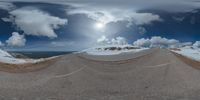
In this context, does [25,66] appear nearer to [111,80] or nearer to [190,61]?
[111,80]

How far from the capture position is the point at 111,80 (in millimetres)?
8148

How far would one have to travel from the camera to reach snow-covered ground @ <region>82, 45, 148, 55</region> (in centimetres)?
748

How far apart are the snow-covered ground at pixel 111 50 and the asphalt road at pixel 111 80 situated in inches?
8.4

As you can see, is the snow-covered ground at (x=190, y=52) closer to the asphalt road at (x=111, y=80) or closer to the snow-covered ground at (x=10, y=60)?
the asphalt road at (x=111, y=80)

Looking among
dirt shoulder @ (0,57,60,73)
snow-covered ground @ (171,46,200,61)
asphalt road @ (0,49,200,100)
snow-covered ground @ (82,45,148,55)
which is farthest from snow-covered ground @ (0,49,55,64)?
snow-covered ground @ (171,46,200,61)

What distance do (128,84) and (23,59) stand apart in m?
1.90

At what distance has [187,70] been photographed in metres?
8.07

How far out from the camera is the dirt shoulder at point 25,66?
7777 millimetres

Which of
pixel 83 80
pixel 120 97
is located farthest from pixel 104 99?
pixel 83 80

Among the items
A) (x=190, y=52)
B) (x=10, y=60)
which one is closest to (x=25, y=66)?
(x=10, y=60)

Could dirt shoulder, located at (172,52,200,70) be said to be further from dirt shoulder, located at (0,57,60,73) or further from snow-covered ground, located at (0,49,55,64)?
snow-covered ground, located at (0,49,55,64)

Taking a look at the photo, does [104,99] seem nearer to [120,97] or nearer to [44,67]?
[120,97]

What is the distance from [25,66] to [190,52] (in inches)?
113

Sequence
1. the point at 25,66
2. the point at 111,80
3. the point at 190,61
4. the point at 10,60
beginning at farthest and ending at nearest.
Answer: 1. the point at 111,80
2. the point at 190,61
3. the point at 25,66
4. the point at 10,60
